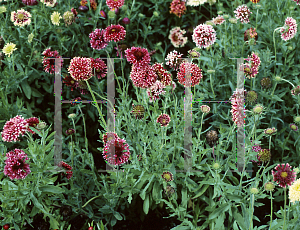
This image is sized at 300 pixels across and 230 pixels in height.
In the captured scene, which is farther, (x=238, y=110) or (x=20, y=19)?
(x=20, y=19)

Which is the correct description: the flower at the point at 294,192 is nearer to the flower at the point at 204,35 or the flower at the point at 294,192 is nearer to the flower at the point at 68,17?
the flower at the point at 204,35

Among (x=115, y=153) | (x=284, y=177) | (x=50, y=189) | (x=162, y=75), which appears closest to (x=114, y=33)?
(x=162, y=75)

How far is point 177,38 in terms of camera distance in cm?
335

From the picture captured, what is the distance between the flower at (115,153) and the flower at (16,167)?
0.40 meters

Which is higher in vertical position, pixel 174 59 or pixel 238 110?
pixel 174 59

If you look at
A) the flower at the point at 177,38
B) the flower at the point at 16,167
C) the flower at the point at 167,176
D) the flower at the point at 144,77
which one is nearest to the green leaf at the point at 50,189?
the flower at the point at 16,167

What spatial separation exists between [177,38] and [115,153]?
1.85 m

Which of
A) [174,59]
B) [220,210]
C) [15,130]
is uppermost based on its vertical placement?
[174,59]

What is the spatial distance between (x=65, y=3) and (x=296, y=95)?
2.12 metres

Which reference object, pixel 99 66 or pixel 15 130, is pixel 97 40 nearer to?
pixel 99 66

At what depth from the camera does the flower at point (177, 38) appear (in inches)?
131

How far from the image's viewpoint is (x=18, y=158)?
1708 mm

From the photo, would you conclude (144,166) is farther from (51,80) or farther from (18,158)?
(51,80)

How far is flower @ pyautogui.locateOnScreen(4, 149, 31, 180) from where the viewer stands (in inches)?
66.3
